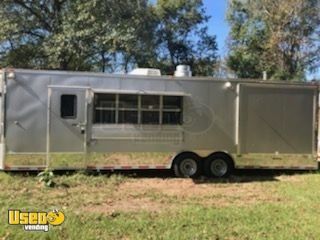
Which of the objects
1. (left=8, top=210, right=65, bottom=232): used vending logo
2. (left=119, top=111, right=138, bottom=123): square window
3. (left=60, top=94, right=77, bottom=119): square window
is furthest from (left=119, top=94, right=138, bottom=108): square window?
(left=8, top=210, right=65, bottom=232): used vending logo

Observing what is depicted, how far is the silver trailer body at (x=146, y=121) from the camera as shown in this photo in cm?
1105

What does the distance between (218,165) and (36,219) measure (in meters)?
6.08

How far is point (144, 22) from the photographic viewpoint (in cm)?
2402

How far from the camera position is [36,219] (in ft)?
22.9

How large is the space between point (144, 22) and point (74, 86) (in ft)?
43.9

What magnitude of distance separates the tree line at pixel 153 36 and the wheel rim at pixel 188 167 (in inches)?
399

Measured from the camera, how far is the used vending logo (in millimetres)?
6618

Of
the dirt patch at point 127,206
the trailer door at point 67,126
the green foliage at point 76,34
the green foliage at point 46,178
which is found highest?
the green foliage at point 76,34

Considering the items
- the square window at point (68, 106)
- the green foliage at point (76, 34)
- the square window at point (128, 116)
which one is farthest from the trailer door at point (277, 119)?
the green foliage at point (76, 34)

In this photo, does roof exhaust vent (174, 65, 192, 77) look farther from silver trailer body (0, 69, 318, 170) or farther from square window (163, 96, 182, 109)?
square window (163, 96, 182, 109)

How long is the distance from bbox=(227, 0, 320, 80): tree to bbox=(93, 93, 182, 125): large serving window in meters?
16.4

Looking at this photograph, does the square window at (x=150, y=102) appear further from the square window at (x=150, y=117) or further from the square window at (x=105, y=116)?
the square window at (x=105, y=116)

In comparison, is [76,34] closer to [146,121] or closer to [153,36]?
[153,36]

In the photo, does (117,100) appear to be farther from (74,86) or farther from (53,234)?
(53,234)
